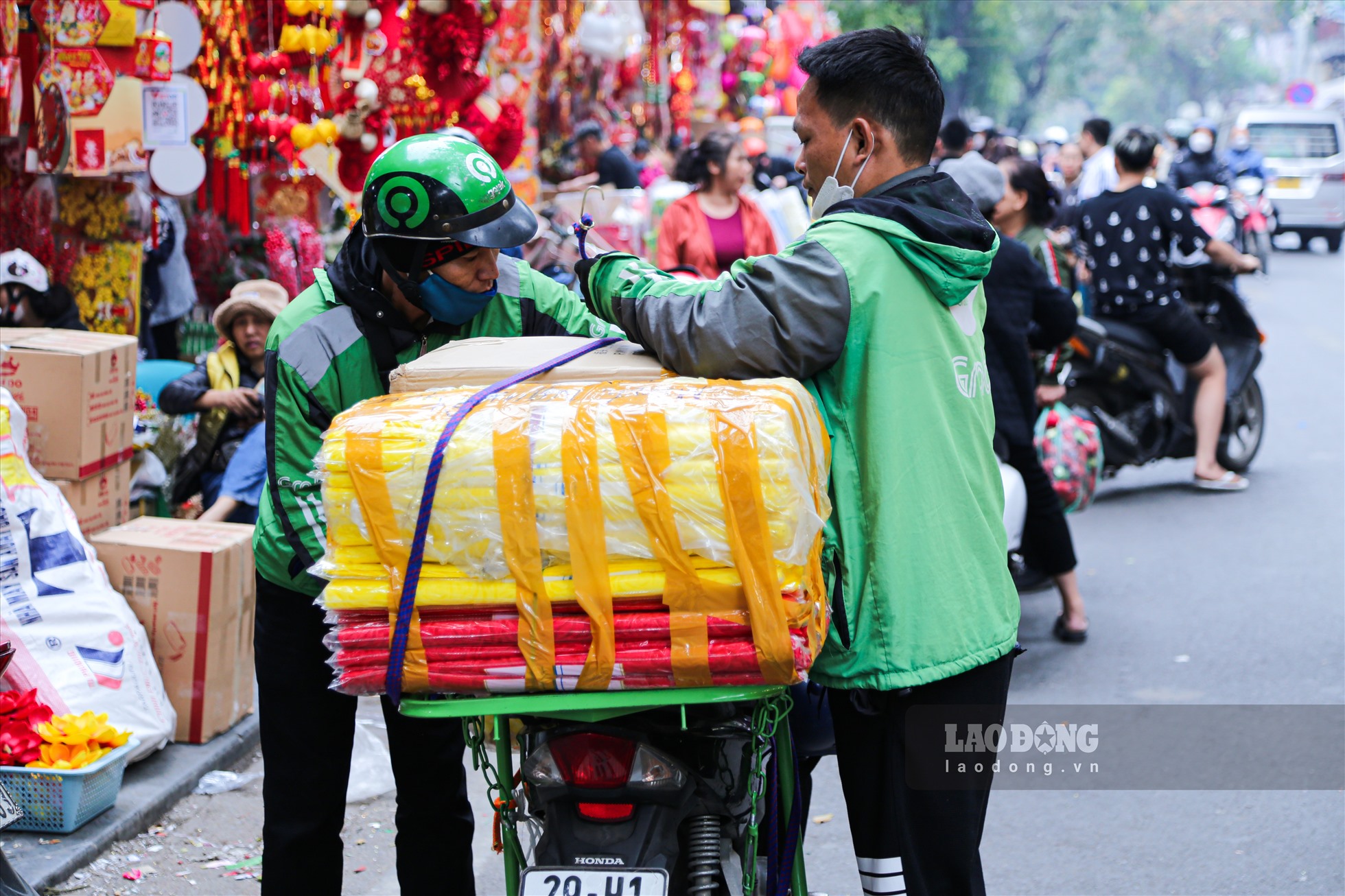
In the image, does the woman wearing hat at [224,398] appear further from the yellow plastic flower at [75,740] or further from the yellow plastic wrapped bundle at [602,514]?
the yellow plastic wrapped bundle at [602,514]

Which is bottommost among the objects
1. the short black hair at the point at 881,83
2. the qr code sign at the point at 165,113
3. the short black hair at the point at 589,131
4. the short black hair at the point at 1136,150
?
the short black hair at the point at 881,83

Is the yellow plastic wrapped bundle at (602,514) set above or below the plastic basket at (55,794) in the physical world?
above

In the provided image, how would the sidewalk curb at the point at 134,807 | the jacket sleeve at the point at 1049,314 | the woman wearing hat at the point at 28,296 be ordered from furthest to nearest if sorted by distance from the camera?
the woman wearing hat at the point at 28,296, the jacket sleeve at the point at 1049,314, the sidewalk curb at the point at 134,807

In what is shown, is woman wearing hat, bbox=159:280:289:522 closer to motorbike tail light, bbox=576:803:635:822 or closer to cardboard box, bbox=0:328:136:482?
cardboard box, bbox=0:328:136:482

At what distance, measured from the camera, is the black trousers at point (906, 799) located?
237 cm

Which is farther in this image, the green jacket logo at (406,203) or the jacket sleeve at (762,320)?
the green jacket logo at (406,203)

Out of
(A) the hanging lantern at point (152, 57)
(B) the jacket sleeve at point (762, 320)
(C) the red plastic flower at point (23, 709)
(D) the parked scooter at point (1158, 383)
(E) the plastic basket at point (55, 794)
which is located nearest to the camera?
(B) the jacket sleeve at point (762, 320)

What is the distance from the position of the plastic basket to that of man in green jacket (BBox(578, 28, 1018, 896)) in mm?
2260

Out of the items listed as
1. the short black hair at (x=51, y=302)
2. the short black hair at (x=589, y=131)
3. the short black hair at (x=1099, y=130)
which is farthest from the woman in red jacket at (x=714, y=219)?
the short black hair at (x=1099, y=130)

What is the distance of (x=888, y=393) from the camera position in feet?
7.32

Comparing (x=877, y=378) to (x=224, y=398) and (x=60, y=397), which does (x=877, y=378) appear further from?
(x=224, y=398)

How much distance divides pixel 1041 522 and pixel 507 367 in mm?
3580

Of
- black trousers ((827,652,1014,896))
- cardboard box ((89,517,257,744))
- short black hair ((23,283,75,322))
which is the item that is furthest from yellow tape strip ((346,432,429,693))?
short black hair ((23,283,75,322))

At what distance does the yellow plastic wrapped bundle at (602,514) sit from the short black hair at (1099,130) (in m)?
11.6
